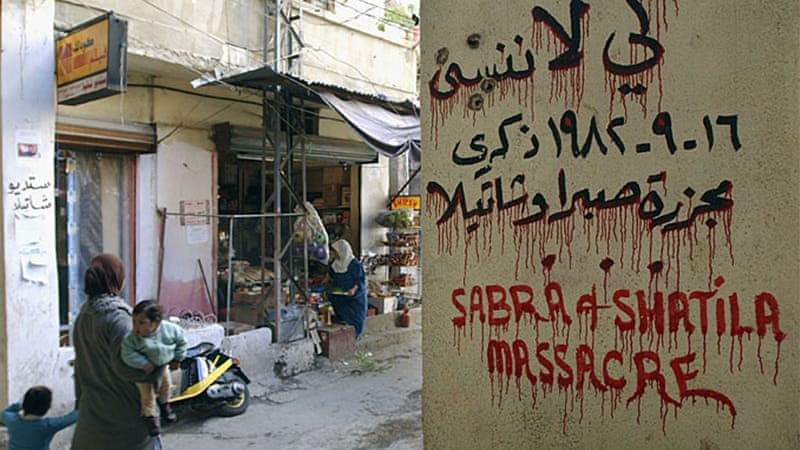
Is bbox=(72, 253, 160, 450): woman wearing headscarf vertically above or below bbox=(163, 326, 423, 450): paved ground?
above

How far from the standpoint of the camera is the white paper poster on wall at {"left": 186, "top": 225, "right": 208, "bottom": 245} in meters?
8.14

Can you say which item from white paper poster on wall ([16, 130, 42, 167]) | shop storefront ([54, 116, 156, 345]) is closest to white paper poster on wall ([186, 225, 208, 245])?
shop storefront ([54, 116, 156, 345])

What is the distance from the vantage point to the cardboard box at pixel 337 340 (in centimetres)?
874

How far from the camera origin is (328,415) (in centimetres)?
670

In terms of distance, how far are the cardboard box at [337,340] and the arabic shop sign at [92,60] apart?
173 inches

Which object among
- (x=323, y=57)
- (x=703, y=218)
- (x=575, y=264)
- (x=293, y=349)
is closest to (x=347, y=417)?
(x=293, y=349)

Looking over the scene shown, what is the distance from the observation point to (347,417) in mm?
6660

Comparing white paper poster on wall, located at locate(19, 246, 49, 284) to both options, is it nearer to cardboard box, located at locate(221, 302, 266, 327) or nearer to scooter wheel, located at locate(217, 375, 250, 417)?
scooter wheel, located at locate(217, 375, 250, 417)

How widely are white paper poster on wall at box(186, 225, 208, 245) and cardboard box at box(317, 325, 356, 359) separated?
203 centimetres

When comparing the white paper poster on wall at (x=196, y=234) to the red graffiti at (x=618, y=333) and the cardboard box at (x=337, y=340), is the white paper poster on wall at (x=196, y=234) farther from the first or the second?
the red graffiti at (x=618, y=333)

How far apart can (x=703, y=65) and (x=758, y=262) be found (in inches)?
29.9

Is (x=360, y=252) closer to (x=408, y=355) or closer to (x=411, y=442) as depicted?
(x=408, y=355)

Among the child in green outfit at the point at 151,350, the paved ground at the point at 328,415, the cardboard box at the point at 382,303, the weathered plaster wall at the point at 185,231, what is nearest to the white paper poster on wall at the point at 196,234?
the weathered plaster wall at the point at 185,231

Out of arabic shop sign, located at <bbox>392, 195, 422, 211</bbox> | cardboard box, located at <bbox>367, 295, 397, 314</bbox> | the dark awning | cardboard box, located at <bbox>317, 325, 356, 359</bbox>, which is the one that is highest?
the dark awning
